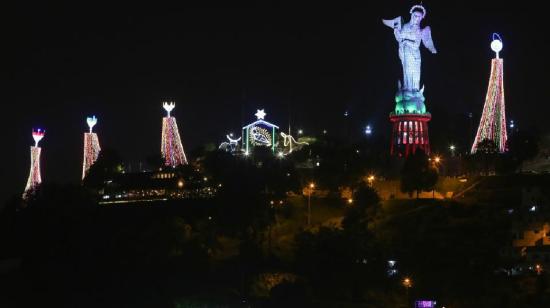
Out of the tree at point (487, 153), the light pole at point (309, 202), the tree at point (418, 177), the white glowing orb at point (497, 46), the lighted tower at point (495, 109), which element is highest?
the white glowing orb at point (497, 46)

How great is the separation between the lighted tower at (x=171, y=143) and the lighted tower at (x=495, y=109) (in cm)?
2742

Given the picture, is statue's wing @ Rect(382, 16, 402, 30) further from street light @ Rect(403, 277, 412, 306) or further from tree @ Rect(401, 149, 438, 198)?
street light @ Rect(403, 277, 412, 306)

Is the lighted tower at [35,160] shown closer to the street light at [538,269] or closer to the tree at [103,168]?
the tree at [103,168]

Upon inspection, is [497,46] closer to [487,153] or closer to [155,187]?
[487,153]

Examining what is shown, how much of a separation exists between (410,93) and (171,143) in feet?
75.4

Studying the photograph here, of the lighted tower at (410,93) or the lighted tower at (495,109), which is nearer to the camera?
the lighted tower at (495,109)

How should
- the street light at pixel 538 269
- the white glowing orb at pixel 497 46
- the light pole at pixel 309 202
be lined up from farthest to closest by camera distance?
1. the white glowing orb at pixel 497 46
2. the light pole at pixel 309 202
3. the street light at pixel 538 269

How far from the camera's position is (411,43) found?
83438 mm

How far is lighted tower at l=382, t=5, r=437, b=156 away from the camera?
273ft

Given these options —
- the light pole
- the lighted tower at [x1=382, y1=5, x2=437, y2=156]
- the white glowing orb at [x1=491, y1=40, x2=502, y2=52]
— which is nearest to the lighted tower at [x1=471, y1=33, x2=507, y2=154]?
the white glowing orb at [x1=491, y1=40, x2=502, y2=52]

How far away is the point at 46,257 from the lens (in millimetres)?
60562

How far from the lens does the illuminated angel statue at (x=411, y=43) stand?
83.2 m

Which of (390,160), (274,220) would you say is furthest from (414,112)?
(274,220)

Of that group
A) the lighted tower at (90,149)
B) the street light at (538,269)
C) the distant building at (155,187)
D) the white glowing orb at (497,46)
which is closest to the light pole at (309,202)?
the distant building at (155,187)
